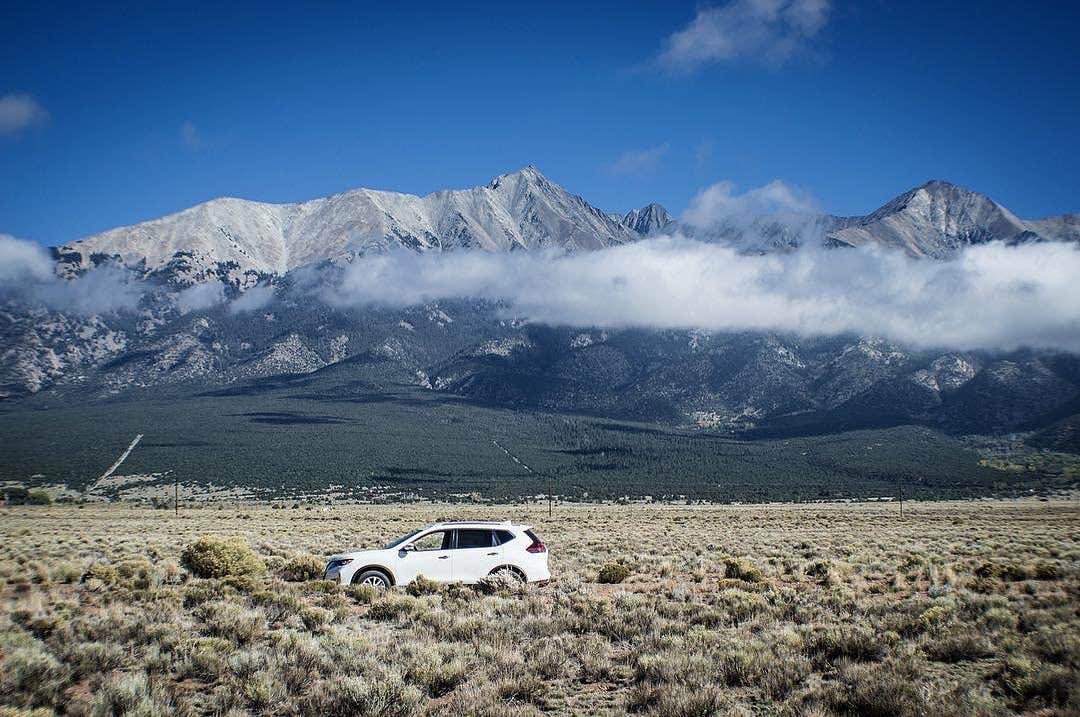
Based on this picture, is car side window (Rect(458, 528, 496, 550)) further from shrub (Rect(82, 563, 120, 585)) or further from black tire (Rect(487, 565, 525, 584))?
shrub (Rect(82, 563, 120, 585))

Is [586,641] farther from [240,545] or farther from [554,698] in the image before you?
[240,545]

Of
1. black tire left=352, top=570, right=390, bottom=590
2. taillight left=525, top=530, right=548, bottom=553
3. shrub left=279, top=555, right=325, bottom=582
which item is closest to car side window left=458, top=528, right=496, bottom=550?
taillight left=525, top=530, right=548, bottom=553

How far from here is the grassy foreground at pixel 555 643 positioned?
26.2 ft

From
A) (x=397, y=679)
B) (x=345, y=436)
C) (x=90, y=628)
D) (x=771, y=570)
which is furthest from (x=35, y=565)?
(x=345, y=436)

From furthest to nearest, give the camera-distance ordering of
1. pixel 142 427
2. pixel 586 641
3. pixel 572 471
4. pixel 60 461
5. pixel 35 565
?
pixel 142 427
pixel 572 471
pixel 60 461
pixel 35 565
pixel 586 641

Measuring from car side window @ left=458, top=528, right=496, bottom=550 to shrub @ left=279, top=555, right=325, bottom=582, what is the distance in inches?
179

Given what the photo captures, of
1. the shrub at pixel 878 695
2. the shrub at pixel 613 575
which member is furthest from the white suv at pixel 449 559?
the shrub at pixel 878 695

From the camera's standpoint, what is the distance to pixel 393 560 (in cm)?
1617

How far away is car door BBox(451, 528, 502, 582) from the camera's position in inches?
638

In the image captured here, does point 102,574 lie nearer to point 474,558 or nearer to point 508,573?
point 474,558

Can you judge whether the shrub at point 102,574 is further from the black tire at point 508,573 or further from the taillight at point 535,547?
the taillight at point 535,547

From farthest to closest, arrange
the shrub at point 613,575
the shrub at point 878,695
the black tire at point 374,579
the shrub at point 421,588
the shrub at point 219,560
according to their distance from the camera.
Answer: the shrub at point 219,560 < the shrub at point 613,575 < the black tire at point 374,579 < the shrub at point 421,588 < the shrub at point 878,695

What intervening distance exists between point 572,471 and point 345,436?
193 feet

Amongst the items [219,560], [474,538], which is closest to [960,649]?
[474,538]
